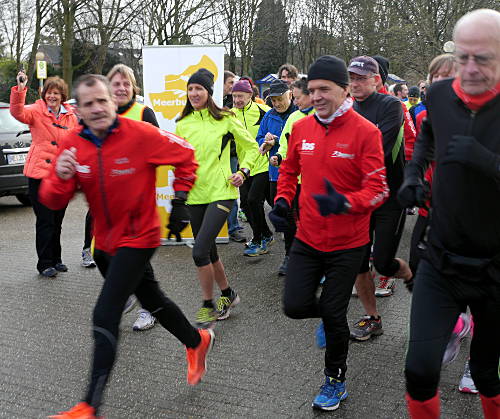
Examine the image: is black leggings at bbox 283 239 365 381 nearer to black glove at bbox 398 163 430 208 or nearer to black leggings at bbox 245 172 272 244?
black glove at bbox 398 163 430 208

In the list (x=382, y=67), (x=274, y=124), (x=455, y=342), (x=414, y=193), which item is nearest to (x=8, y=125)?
(x=274, y=124)

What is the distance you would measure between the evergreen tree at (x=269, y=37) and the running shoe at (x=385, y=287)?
33.5m

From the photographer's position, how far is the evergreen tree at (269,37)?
128 feet

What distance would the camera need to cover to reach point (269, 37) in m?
39.2

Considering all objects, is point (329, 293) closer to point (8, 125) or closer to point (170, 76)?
point (170, 76)

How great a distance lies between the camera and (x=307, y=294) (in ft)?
12.4

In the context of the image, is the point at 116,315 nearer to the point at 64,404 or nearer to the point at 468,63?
the point at 64,404

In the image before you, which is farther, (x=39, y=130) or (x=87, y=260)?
(x=87, y=260)

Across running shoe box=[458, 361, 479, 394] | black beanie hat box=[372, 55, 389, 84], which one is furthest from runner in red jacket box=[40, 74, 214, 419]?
black beanie hat box=[372, 55, 389, 84]

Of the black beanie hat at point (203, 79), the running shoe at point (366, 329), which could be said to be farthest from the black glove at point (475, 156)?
the black beanie hat at point (203, 79)

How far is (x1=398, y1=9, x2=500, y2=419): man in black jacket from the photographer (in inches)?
104

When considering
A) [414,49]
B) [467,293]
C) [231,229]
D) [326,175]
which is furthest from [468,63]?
[414,49]

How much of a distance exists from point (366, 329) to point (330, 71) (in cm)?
217

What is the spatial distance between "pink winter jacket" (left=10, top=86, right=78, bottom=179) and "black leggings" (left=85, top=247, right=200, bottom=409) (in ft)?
11.3
